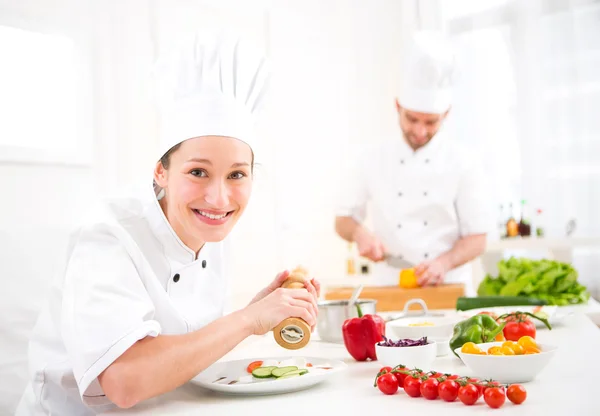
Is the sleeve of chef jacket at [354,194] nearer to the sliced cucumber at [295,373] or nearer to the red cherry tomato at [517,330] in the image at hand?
the red cherry tomato at [517,330]

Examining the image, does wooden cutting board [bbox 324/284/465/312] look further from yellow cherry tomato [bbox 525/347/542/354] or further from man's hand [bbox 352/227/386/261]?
yellow cherry tomato [bbox 525/347/542/354]

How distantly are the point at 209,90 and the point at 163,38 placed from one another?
8.79 feet

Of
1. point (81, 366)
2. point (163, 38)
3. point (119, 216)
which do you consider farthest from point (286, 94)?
point (81, 366)

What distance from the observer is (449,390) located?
1.22 meters

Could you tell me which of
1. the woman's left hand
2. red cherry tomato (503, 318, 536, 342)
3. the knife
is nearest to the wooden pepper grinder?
the woman's left hand

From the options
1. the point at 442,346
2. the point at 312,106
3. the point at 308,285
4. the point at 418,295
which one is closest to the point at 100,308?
the point at 308,285

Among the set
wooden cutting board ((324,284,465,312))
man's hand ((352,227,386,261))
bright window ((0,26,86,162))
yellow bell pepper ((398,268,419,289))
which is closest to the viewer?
wooden cutting board ((324,284,465,312))

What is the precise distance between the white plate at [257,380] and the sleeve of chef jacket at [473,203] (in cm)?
226

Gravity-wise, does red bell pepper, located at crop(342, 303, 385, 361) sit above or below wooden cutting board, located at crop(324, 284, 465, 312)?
above

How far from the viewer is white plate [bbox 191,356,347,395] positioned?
52.2 inches

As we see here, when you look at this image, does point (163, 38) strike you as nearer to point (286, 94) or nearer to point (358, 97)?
point (286, 94)

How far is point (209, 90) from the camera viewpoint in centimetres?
158

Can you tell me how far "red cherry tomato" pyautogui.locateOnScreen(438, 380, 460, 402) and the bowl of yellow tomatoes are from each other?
142 mm

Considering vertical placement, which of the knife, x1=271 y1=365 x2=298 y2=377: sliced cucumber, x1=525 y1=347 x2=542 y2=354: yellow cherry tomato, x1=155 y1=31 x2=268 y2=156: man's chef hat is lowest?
x1=271 y1=365 x2=298 y2=377: sliced cucumber
